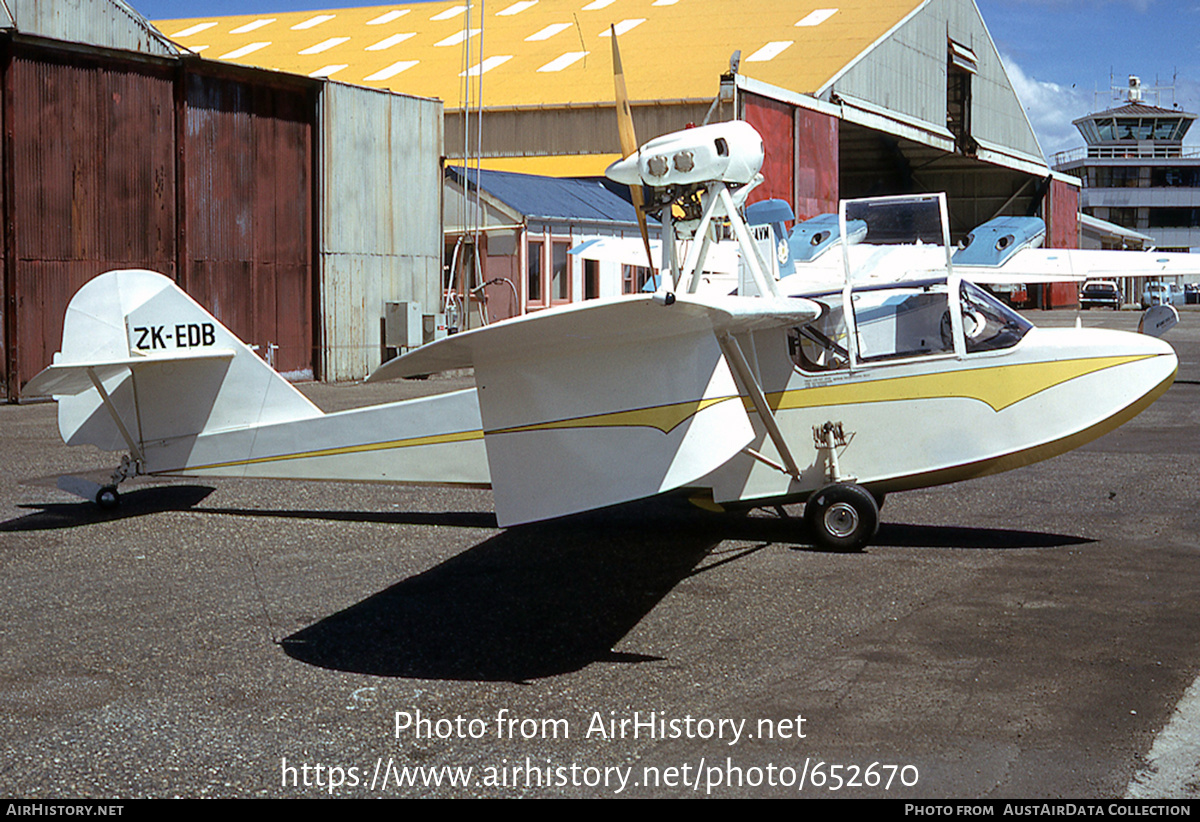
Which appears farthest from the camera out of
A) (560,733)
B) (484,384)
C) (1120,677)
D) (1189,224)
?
(1189,224)

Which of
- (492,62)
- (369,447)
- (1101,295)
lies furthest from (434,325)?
(1101,295)

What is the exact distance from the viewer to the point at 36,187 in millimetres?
18375

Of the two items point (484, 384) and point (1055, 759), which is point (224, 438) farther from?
point (1055, 759)

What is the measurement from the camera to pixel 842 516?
8539 mm

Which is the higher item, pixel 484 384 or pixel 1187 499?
pixel 484 384

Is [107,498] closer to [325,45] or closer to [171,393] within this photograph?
[171,393]

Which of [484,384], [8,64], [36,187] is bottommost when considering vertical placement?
[484,384]

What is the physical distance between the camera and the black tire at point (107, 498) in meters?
9.65

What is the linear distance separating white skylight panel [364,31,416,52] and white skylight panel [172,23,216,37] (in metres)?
11.3

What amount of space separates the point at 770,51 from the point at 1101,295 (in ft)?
123

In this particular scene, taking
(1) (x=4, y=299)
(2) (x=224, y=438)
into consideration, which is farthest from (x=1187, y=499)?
(1) (x=4, y=299)

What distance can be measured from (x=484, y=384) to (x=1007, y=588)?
152 inches

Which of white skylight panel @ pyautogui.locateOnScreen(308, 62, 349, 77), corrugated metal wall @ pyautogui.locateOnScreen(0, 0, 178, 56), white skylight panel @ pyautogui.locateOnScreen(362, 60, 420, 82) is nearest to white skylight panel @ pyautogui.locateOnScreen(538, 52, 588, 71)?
white skylight panel @ pyautogui.locateOnScreen(362, 60, 420, 82)

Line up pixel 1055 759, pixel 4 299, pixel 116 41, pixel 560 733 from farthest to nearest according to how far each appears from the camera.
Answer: pixel 116 41
pixel 4 299
pixel 560 733
pixel 1055 759
